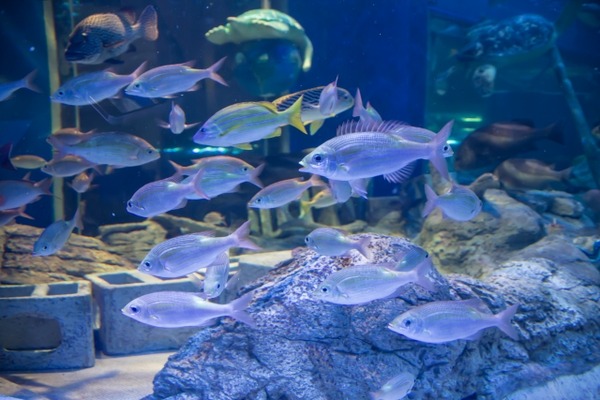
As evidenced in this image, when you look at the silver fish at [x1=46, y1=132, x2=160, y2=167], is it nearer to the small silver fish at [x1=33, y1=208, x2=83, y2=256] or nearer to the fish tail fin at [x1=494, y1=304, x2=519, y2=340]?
the small silver fish at [x1=33, y1=208, x2=83, y2=256]

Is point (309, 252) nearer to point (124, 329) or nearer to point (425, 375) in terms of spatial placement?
point (425, 375)

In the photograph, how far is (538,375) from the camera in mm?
3438

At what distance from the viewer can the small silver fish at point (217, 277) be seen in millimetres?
3121

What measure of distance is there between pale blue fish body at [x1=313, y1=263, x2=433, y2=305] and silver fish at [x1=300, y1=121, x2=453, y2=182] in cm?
61

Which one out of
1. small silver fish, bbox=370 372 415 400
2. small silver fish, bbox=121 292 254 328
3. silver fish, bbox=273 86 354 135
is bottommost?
small silver fish, bbox=370 372 415 400

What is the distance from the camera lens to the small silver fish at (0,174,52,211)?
13.9 feet

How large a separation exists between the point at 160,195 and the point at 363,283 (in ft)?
5.46

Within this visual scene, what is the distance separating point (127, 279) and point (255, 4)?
7.01m

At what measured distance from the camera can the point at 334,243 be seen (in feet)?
9.86

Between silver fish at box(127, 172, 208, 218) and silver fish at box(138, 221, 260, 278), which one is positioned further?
silver fish at box(127, 172, 208, 218)

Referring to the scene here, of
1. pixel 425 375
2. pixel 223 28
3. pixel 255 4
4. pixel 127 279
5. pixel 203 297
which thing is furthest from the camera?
pixel 255 4

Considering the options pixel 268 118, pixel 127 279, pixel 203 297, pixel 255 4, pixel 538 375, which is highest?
pixel 255 4

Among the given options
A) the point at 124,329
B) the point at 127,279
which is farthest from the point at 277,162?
the point at 124,329

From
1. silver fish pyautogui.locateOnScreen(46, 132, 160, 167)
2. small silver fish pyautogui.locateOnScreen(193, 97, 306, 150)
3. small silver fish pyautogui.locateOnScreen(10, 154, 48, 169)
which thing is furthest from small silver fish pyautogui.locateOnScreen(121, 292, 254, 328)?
small silver fish pyautogui.locateOnScreen(10, 154, 48, 169)
